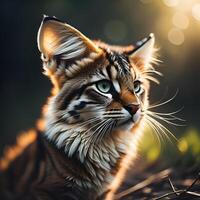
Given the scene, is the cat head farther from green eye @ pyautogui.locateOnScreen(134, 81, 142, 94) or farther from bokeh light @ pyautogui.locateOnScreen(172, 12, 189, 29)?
bokeh light @ pyautogui.locateOnScreen(172, 12, 189, 29)

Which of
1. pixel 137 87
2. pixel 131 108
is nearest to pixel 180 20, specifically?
pixel 137 87

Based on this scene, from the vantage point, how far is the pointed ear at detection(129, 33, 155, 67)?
3.78m

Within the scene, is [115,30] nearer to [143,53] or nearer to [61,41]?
[143,53]

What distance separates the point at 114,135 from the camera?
11.9ft

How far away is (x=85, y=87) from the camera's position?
3.48 m

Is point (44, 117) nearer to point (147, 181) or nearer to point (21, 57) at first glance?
point (147, 181)

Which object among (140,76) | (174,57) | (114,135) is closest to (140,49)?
(140,76)

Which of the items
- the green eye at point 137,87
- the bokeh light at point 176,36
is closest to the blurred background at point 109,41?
the bokeh light at point 176,36

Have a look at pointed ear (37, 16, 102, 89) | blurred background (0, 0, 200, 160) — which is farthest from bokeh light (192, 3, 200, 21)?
pointed ear (37, 16, 102, 89)

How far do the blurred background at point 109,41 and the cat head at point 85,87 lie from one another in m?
1.17

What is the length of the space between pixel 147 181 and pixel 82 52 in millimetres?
1203

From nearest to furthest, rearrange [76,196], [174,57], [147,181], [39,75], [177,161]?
1. [76,196]
2. [147,181]
3. [177,161]
4. [174,57]
5. [39,75]

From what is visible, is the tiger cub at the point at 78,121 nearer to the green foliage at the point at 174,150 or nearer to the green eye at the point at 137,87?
the green eye at the point at 137,87

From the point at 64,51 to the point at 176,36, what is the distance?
234cm
